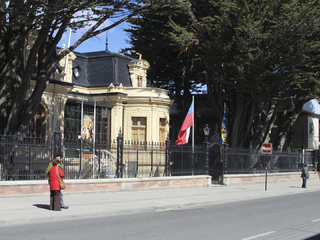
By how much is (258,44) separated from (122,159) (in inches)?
510

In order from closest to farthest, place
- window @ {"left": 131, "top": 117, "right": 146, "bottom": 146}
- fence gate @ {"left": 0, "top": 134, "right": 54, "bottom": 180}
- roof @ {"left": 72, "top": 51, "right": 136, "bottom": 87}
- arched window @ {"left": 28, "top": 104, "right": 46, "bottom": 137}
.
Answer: fence gate @ {"left": 0, "top": 134, "right": 54, "bottom": 180}, arched window @ {"left": 28, "top": 104, "right": 46, "bottom": 137}, window @ {"left": 131, "top": 117, "right": 146, "bottom": 146}, roof @ {"left": 72, "top": 51, "right": 136, "bottom": 87}

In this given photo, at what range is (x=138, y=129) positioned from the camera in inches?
1217

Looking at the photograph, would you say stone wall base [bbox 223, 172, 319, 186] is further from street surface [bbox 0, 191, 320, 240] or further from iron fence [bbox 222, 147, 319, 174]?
street surface [bbox 0, 191, 320, 240]

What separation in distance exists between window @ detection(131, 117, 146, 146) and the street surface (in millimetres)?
17682

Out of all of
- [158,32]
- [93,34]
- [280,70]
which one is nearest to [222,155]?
[280,70]

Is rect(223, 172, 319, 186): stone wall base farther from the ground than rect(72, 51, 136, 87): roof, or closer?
closer

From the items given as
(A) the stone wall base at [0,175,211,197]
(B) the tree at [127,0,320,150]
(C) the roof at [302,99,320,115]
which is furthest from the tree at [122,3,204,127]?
(C) the roof at [302,99,320,115]

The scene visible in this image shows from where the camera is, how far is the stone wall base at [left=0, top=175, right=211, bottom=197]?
1500cm

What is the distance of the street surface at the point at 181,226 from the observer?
28.6 ft

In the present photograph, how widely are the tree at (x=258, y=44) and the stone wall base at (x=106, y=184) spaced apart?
8.34 m

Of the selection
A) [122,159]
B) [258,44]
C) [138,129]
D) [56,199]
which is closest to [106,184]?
[122,159]

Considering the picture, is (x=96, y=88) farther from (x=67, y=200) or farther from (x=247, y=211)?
(x=247, y=211)

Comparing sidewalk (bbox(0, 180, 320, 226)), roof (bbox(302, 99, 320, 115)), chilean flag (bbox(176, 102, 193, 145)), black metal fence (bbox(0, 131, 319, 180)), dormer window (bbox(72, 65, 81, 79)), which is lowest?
sidewalk (bbox(0, 180, 320, 226))

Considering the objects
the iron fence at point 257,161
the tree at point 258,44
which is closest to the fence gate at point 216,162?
the iron fence at point 257,161
